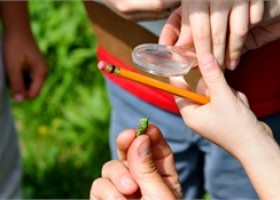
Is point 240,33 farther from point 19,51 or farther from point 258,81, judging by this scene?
point 19,51

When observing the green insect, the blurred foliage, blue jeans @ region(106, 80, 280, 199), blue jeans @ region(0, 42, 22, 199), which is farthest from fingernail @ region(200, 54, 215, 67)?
the blurred foliage

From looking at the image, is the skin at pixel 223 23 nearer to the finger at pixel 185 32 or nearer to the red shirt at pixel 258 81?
the finger at pixel 185 32

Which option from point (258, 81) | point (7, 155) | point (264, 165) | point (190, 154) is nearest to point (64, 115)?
point (7, 155)

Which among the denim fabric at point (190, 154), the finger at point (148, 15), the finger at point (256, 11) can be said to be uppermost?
the finger at point (256, 11)

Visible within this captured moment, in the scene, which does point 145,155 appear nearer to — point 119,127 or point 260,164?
point 260,164

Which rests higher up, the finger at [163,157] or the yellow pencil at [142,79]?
the yellow pencil at [142,79]

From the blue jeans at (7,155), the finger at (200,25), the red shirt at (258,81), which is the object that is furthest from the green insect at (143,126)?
the blue jeans at (7,155)

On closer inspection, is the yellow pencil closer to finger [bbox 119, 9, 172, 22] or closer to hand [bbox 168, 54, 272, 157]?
hand [bbox 168, 54, 272, 157]
